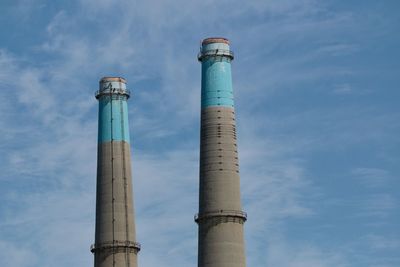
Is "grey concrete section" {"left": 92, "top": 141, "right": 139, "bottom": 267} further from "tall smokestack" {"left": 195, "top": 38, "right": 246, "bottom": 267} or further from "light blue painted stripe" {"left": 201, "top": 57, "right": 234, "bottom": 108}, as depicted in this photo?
"light blue painted stripe" {"left": 201, "top": 57, "right": 234, "bottom": 108}

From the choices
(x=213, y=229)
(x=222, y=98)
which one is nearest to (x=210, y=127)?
(x=222, y=98)

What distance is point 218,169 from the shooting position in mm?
74625

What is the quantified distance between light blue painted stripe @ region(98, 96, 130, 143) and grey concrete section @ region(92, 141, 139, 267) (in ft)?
1.95

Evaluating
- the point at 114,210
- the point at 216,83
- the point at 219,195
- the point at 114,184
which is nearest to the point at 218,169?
the point at 219,195

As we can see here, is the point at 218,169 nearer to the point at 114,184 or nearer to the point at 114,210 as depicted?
the point at 114,210

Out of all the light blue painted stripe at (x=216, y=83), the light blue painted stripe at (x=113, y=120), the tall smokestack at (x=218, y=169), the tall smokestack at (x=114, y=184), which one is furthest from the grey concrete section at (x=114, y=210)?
the light blue painted stripe at (x=216, y=83)

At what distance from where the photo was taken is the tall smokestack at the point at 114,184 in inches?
3270

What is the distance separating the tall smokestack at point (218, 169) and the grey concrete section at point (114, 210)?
10.7m

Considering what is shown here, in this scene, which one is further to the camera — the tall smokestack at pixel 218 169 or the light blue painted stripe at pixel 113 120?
the light blue painted stripe at pixel 113 120

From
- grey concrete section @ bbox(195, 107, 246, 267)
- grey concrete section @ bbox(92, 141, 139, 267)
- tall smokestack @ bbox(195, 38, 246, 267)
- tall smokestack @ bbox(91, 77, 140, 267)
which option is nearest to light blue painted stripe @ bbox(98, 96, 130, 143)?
tall smokestack @ bbox(91, 77, 140, 267)

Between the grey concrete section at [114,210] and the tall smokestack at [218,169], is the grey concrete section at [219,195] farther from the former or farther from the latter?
the grey concrete section at [114,210]

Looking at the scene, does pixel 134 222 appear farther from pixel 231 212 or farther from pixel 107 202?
pixel 231 212

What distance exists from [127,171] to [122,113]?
195 inches

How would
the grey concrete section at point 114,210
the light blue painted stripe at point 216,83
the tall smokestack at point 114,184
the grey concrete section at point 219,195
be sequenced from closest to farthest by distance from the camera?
1. the grey concrete section at point 219,195
2. the light blue painted stripe at point 216,83
3. the grey concrete section at point 114,210
4. the tall smokestack at point 114,184
